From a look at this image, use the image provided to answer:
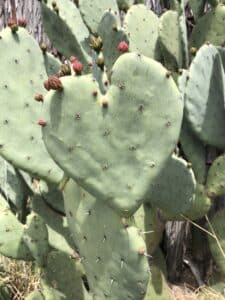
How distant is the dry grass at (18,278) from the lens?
2.72 m

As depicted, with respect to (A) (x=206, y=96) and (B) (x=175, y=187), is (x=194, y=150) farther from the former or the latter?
(B) (x=175, y=187)

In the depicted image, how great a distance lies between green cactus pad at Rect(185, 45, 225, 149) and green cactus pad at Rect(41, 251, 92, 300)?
2.27 feet

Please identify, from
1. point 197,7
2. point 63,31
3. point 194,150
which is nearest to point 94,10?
point 63,31

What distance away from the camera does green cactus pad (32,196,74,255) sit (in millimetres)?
2412

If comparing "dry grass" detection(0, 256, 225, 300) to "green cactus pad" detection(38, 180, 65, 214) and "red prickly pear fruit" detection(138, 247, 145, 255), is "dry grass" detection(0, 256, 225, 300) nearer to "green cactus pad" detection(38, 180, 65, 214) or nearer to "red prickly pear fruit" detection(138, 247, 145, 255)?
"green cactus pad" detection(38, 180, 65, 214)

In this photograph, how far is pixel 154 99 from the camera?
1634mm

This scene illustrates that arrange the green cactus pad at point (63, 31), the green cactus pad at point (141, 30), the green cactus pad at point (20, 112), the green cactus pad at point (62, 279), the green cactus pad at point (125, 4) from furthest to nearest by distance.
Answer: the green cactus pad at point (125, 4) < the green cactus pad at point (63, 31) < the green cactus pad at point (141, 30) < the green cactus pad at point (62, 279) < the green cactus pad at point (20, 112)

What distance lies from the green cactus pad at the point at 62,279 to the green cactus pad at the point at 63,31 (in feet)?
2.83

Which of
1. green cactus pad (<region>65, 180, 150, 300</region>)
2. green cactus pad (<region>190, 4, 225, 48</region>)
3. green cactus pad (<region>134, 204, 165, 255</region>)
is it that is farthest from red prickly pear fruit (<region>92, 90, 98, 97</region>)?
green cactus pad (<region>190, 4, 225, 48</region>)

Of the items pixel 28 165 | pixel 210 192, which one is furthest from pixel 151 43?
pixel 28 165

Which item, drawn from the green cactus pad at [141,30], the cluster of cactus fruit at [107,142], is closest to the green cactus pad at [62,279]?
the cluster of cactus fruit at [107,142]

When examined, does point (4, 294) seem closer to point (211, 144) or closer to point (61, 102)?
point (211, 144)

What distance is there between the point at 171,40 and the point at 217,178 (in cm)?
60

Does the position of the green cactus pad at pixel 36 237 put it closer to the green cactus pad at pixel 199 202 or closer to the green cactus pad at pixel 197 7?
the green cactus pad at pixel 199 202
